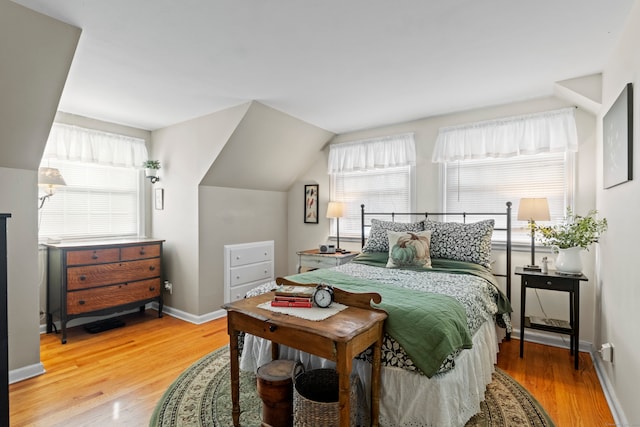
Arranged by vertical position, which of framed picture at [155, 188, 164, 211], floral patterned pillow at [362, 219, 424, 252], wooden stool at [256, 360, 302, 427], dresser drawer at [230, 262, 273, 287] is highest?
framed picture at [155, 188, 164, 211]

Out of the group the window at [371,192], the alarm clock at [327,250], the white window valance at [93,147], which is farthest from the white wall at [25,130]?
the window at [371,192]

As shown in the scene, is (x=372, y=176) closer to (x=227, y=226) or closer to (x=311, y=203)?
(x=311, y=203)

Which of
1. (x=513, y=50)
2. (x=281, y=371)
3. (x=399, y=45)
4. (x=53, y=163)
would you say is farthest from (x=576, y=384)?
(x=53, y=163)

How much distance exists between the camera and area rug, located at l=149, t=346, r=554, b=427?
6.12 ft

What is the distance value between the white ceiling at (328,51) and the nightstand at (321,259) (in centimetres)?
172

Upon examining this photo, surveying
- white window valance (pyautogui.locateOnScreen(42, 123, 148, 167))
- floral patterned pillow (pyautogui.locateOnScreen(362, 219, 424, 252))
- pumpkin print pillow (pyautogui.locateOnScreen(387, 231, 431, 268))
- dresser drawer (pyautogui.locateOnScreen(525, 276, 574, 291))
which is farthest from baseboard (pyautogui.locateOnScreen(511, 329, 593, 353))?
white window valance (pyautogui.locateOnScreen(42, 123, 148, 167))

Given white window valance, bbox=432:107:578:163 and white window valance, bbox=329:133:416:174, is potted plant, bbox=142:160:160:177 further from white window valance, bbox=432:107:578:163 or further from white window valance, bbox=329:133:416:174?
white window valance, bbox=432:107:578:163

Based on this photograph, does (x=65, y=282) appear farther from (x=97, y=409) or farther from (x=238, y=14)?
Answer: (x=238, y=14)

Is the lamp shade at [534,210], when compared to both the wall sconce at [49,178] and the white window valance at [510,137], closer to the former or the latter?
the white window valance at [510,137]

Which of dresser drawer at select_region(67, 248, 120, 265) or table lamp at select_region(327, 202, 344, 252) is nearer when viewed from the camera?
dresser drawer at select_region(67, 248, 120, 265)

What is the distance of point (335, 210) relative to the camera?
410cm

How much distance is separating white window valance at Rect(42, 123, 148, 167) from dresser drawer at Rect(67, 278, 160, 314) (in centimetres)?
143

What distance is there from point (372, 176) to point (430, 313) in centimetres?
267

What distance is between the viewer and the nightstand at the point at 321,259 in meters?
3.80
